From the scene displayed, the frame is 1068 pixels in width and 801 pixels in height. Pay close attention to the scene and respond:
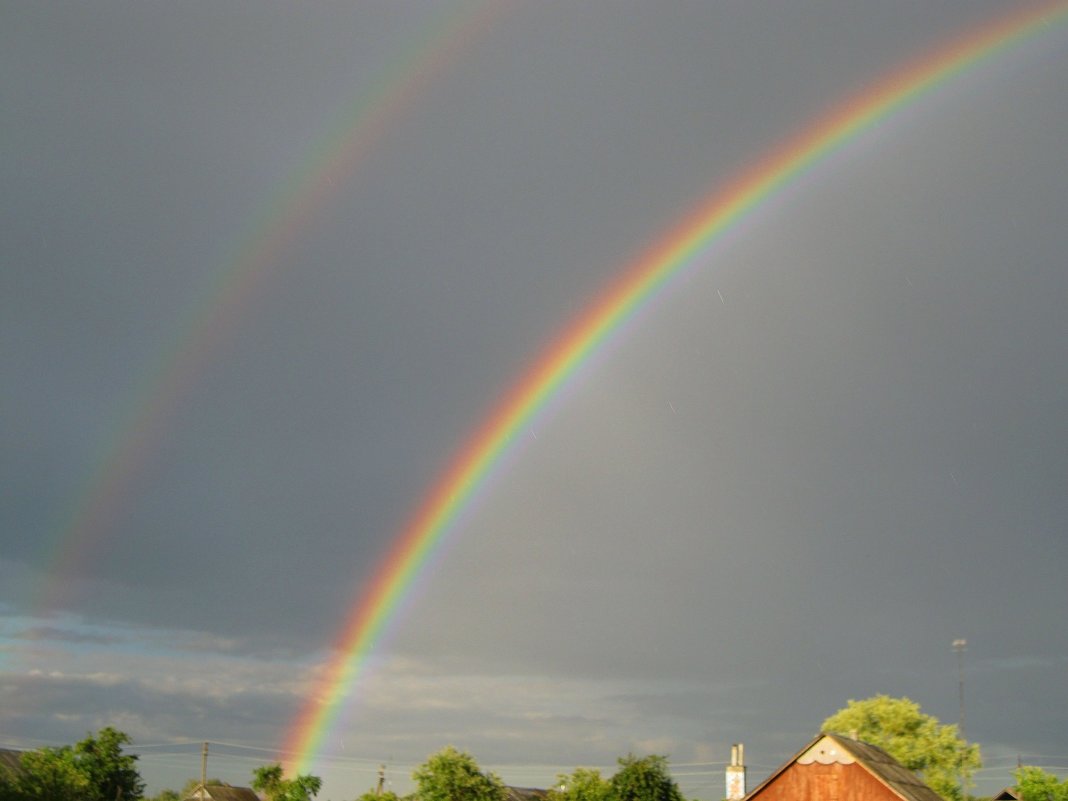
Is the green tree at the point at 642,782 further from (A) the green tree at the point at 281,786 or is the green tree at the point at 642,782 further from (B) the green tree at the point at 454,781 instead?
(A) the green tree at the point at 281,786

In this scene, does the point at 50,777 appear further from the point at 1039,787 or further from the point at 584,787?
the point at 1039,787

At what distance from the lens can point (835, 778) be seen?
6556 centimetres

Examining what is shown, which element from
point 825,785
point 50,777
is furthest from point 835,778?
point 50,777

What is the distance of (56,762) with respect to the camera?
276 feet

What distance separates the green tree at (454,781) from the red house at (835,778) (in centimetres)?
1496

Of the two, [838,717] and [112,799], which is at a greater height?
[838,717]

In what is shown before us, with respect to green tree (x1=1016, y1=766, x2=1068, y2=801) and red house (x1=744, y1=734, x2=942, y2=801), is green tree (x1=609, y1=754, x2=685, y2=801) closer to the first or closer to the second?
red house (x1=744, y1=734, x2=942, y2=801)

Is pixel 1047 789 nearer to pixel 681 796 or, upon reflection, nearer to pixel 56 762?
pixel 681 796

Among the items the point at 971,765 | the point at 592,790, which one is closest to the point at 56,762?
the point at 592,790

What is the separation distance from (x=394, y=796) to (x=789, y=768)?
24.2 meters

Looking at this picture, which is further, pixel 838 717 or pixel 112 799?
pixel 838 717

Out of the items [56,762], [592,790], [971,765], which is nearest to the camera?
[592,790]

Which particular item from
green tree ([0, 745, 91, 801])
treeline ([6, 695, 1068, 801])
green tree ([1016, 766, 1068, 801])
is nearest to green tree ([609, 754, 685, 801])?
treeline ([6, 695, 1068, 801])

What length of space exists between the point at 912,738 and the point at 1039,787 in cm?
1312
